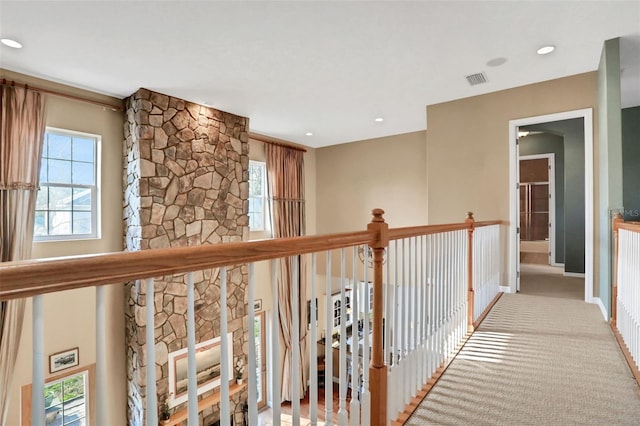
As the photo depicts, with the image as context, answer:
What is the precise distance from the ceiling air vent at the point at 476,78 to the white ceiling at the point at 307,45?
0.08m

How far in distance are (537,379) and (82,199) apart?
4.86m

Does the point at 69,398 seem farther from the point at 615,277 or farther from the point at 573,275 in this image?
the point at 573,275

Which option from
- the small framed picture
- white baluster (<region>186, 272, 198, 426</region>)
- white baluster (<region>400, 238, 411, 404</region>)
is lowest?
the small framed picture

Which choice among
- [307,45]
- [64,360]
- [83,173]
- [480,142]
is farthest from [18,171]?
[480,142]

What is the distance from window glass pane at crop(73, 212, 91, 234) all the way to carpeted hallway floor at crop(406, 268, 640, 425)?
165 inches

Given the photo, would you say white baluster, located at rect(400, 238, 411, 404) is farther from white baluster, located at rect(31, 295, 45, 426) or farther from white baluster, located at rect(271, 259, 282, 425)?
white baluster, located at rect(31, 295, 45, 426)

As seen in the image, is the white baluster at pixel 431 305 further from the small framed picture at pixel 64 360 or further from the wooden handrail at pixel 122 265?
the small framed picture at pixel 64 360

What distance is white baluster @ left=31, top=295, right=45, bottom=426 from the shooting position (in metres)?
0.62

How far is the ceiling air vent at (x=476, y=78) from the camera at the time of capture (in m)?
4.02

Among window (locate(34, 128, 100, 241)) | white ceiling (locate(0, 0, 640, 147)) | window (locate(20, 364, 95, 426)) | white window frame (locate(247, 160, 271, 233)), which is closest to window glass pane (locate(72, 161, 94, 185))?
window (locate(34, 128, 100, 241))

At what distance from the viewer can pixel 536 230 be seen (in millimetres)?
7379

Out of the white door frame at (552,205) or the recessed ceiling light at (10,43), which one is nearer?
the recessed ceiling light at (10,43)

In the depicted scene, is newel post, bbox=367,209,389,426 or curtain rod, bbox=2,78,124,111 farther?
curtain rod, bbox=2,78,124,111

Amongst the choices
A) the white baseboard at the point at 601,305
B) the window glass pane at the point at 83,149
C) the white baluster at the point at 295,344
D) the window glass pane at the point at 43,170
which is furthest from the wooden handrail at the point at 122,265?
the window glass pane at the point at 83,149
